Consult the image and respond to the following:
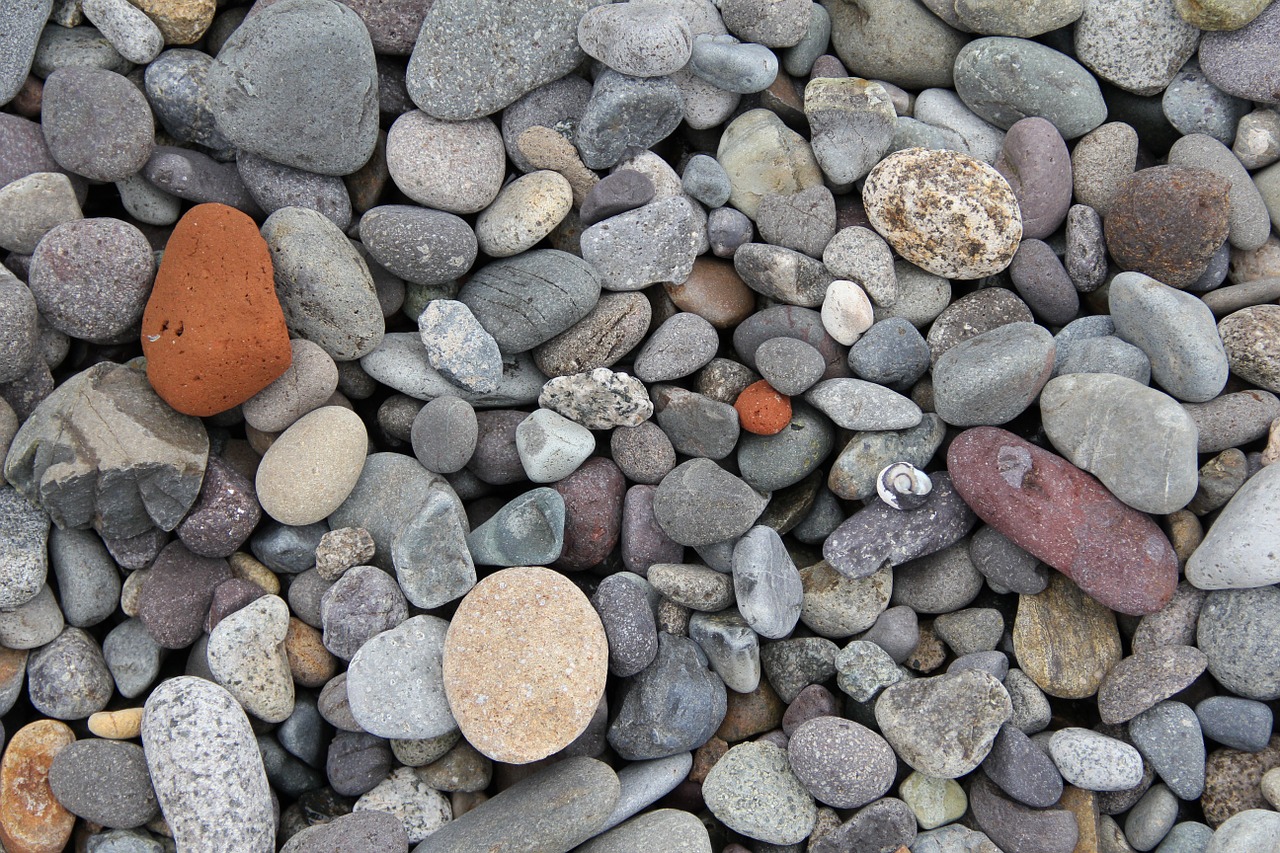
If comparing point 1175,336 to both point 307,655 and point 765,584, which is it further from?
point 307,655

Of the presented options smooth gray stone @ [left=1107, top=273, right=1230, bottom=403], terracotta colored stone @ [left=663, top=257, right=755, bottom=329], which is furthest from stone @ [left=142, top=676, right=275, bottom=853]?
smooth gray stone @ [left=1107, top=273, right=1230, bottom=403]

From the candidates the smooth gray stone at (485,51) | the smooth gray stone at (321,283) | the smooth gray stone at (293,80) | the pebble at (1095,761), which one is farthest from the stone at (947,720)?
the smooth gray stone at (293,80)

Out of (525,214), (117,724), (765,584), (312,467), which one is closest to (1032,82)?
(525,214)

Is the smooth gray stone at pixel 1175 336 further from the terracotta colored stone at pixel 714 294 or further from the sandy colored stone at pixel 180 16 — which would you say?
the sandy colored stone at pixel 180 16

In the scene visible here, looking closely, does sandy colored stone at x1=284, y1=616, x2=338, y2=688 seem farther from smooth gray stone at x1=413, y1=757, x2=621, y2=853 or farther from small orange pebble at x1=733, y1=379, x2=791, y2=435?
small orange pebble at x1=733, y1=379, x2=791, y2=435

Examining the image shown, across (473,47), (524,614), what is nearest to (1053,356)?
(524,614)

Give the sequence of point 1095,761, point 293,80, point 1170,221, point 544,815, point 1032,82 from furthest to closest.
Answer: point 1032,82 < point 1170,221 < point 293,80 < point 1095,761 < point 544,815

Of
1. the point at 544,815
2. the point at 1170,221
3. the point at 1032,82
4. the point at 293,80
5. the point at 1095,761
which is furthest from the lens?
the point at 1032,82
